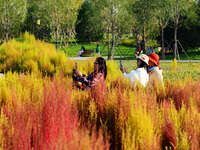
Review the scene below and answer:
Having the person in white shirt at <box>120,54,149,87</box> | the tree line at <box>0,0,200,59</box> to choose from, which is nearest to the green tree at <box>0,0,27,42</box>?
the tree line at <box>0,0,200,59</box>

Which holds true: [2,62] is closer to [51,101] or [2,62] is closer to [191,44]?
[51,101]

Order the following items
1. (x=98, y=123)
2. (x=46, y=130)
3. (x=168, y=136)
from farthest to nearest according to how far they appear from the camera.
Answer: (x=98, y=123), (x=168, y=136), (x=46, y=130)

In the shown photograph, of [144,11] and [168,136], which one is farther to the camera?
[144,11]

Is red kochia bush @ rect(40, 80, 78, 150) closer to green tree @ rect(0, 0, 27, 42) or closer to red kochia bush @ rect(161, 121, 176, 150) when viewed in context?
red kochia bush @ rect(161, 121, 176, 150)

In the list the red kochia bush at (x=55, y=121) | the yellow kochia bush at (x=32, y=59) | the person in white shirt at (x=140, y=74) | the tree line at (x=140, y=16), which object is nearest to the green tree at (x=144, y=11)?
the tree line at (x=140, y=16)

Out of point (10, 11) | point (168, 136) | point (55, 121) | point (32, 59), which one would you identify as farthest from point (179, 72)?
point (10, 11)

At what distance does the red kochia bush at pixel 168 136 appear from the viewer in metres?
2.59

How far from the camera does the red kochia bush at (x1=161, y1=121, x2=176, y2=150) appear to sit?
2.59 meters

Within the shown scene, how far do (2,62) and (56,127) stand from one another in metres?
8.42

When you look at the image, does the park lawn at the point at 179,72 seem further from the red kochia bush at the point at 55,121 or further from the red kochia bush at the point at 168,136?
the red kochia bush at the point at 55,121

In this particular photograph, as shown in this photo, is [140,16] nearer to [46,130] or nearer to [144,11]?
[144,11]

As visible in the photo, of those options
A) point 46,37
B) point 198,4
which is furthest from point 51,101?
point 46,37

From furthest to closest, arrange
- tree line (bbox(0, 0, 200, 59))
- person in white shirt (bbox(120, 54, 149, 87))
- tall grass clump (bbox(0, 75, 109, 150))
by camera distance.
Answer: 1. tree line (bbox(0, 0, 200, 59))
2. person in white shirt (bbox(120, 54, 149, 87))
3. tall grass clump (bbox(0, 75, 109, 150))

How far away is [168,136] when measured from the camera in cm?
264
